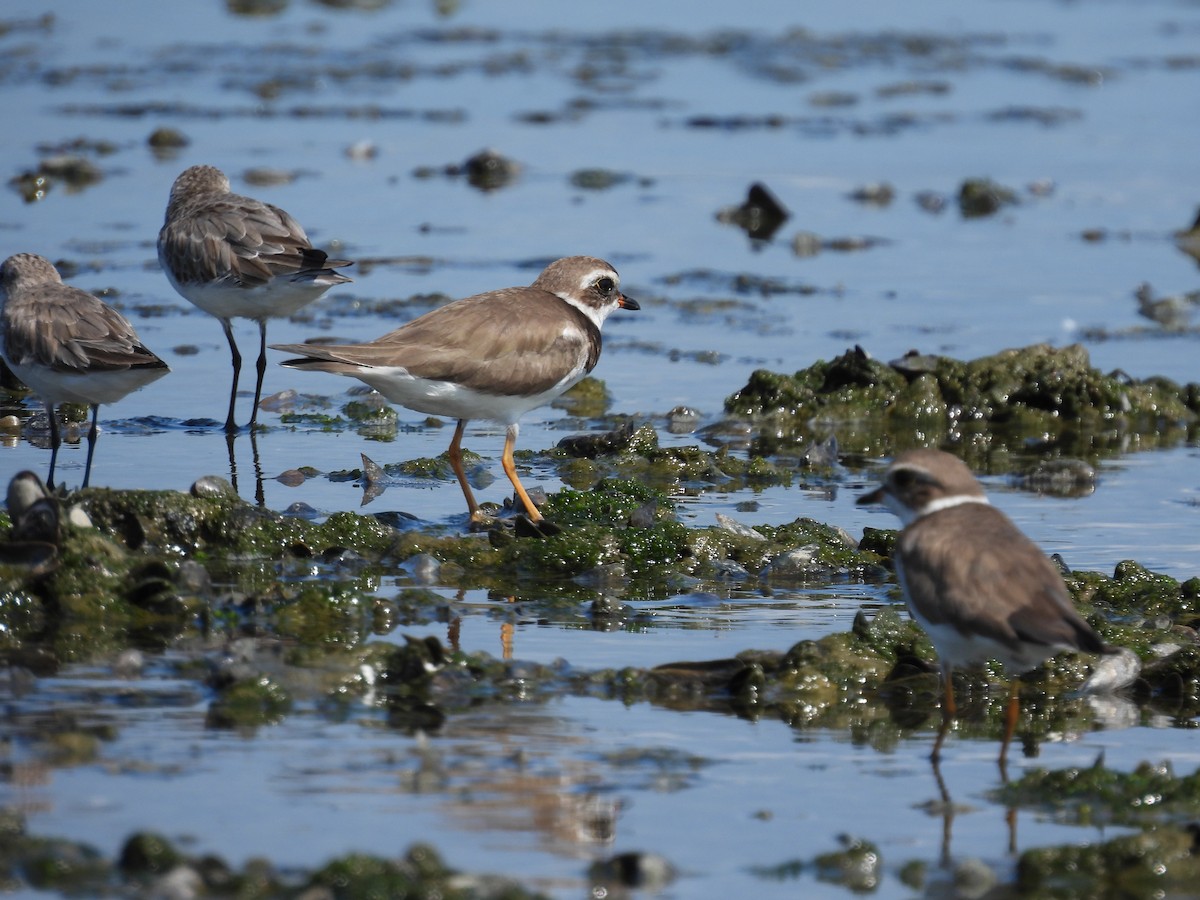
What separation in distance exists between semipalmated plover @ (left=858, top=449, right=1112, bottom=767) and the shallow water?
43 cm

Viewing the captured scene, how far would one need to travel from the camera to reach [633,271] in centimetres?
1502

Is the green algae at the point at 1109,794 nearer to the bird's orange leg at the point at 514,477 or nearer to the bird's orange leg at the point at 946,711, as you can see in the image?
the bird's orange leg at the point at 946,711

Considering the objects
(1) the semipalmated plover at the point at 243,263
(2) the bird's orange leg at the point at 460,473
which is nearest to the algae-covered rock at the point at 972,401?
(2) the bird's orange leg at the point at 460,473

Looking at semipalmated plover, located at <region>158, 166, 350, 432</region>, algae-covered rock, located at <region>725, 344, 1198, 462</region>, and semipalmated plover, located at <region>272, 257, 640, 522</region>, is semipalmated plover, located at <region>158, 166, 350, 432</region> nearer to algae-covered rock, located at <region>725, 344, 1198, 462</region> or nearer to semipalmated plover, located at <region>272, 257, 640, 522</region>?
semipalmated plover, located at <region>272, 257, 640, 522</region>

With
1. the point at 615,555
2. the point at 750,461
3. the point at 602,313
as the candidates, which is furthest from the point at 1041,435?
the point at 615,555

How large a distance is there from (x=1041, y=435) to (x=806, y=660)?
5.32 meters

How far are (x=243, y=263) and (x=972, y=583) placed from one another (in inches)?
265

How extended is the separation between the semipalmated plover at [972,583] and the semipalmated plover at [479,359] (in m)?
2.42

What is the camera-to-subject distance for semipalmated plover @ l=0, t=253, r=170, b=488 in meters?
8.89

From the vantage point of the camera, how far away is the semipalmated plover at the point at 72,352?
8891 mm

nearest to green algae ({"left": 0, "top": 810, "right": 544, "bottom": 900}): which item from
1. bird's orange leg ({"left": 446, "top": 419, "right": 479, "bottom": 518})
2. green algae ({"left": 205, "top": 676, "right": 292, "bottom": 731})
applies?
green algae ({"left": 205, "top": 676, "right": 292, "bottom": 731})

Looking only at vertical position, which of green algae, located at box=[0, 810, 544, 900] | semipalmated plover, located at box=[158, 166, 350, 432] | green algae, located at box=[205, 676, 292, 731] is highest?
semipalmated plover, located at box=[158, 166, 350, 432]

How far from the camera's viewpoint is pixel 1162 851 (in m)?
4.99

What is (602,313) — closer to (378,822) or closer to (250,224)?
(250,224)
